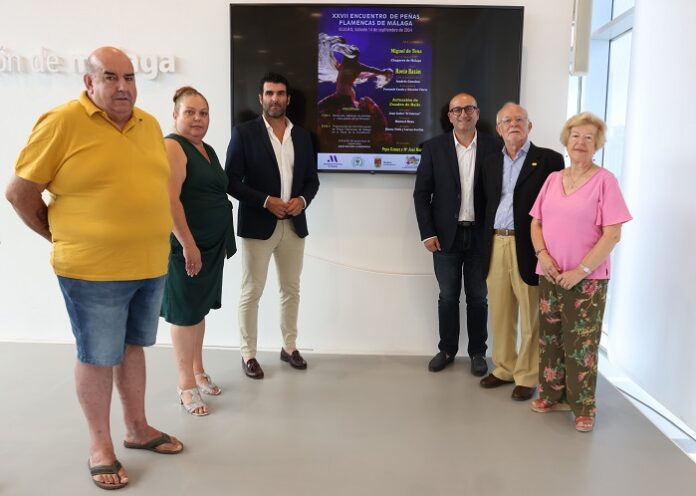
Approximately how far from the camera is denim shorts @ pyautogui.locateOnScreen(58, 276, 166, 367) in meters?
2.18

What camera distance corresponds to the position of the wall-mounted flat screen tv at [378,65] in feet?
12.0

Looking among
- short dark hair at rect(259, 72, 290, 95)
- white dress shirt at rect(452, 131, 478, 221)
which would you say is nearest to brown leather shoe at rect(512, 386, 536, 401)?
white dress shirt at rect(452, 131, 478, 221)

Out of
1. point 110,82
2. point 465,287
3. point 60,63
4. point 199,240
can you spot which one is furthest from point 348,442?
point 60,63

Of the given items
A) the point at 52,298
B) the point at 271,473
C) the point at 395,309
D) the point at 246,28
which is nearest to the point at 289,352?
the point at 395,309

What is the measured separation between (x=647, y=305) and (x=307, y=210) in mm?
2166

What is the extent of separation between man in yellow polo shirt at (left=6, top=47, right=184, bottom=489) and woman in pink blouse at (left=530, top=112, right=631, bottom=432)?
174cm

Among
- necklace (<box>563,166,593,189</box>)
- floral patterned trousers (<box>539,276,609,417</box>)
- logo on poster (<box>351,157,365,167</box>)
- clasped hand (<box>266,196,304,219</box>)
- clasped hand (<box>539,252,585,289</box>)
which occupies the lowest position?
floral patterned trousers (<box>539,276,609,417</box>)

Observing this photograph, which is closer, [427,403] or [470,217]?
[427,403]

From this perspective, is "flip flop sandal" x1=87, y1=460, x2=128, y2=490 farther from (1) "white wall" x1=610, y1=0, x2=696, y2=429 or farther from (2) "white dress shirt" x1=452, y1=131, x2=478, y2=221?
(1) "white wall" x1=610, y1=0, x2=696, y2=429

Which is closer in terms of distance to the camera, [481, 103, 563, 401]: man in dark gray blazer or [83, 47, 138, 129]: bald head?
[83, 47, 138, 129]: bald head

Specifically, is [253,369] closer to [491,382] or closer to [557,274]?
[491,382]

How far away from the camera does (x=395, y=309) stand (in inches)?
157

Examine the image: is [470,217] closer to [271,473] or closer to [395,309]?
[395,309]

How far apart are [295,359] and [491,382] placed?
1173mm
